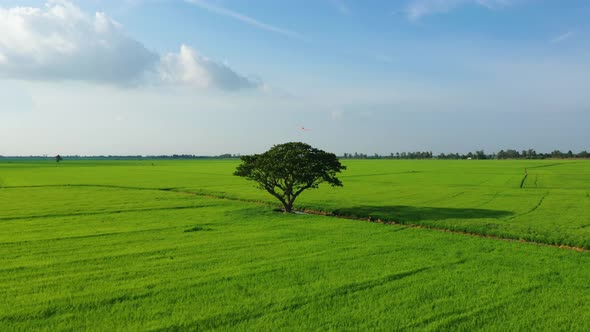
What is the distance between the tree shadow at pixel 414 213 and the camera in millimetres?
25634

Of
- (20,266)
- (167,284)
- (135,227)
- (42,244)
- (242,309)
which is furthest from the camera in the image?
(135,227)

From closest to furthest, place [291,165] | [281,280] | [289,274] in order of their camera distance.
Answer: [281,280]
[289,274]
[291,165]

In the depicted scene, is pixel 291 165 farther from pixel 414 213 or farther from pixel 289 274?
pixel 289 274

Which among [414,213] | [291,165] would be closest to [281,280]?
[291,165]

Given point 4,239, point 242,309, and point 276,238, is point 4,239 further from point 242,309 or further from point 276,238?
point 242,309

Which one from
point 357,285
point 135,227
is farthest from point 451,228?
point 135,227

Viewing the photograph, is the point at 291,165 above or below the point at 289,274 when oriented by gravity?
above

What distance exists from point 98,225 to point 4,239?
15.6 ft

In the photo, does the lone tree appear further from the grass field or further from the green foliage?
the green foliage

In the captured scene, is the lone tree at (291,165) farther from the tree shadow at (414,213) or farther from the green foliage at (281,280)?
the green foliage at (281,280)

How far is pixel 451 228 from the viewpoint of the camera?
882 inches

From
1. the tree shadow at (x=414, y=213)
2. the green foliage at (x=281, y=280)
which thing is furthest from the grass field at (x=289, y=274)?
the tree shadow at (x=414, y=213)

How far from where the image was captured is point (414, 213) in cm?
2738

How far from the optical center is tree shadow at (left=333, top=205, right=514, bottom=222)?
25.6 meters
